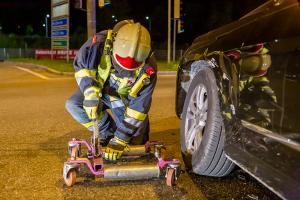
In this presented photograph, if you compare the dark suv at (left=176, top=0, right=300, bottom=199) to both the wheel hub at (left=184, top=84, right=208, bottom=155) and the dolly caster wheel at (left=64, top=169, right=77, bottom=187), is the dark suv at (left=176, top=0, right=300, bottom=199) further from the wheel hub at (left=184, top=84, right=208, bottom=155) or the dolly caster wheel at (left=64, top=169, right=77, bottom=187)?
the dolly caster wheel at (left=64, top=169, right=77, bottom=187)

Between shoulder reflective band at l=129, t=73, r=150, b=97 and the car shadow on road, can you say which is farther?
shoulder reflective band at l=129, t=73, r=150, b=97

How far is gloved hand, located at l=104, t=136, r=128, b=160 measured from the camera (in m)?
3.77

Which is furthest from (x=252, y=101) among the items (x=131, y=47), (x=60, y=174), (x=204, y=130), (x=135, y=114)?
(x=60, y=174)

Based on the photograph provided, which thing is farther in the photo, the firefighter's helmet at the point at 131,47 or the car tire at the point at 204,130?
the firefighter's helmet at the point at 131,47

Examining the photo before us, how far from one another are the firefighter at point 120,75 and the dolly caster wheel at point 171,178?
1.89 ft

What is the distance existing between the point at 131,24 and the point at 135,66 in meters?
0.35

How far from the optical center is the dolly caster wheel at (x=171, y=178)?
3348 mm

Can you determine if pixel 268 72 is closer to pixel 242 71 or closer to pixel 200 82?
pixel 242 71

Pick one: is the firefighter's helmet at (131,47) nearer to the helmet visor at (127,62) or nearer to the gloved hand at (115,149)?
the helmet visor at (127,62)

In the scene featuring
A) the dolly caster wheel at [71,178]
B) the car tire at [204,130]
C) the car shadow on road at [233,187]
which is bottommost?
the car shadow on road at [233,187]

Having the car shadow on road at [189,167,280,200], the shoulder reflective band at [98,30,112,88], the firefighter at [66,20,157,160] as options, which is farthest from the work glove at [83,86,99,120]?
the car shadow on road at [189,167,280,200]

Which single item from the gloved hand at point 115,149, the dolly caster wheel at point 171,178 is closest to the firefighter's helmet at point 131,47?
the gloved hand at point 115,149

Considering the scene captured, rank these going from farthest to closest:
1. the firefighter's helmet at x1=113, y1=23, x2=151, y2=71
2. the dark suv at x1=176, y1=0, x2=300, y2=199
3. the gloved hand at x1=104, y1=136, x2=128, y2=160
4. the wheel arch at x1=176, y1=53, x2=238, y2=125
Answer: the gloved hand at x1=104, y1=136, x2=128, y2=160 → the firefighter's helmet at x1=113, y1=23, x2=151, y2=71 → the wheel arch at x1=176, y1=53, x2=238, y2=125 → the dark suv at x1=176, y1=0, x2=300, y2=199

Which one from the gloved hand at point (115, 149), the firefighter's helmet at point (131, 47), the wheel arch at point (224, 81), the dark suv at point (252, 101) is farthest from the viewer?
the gloved hand at point (115, 149)
